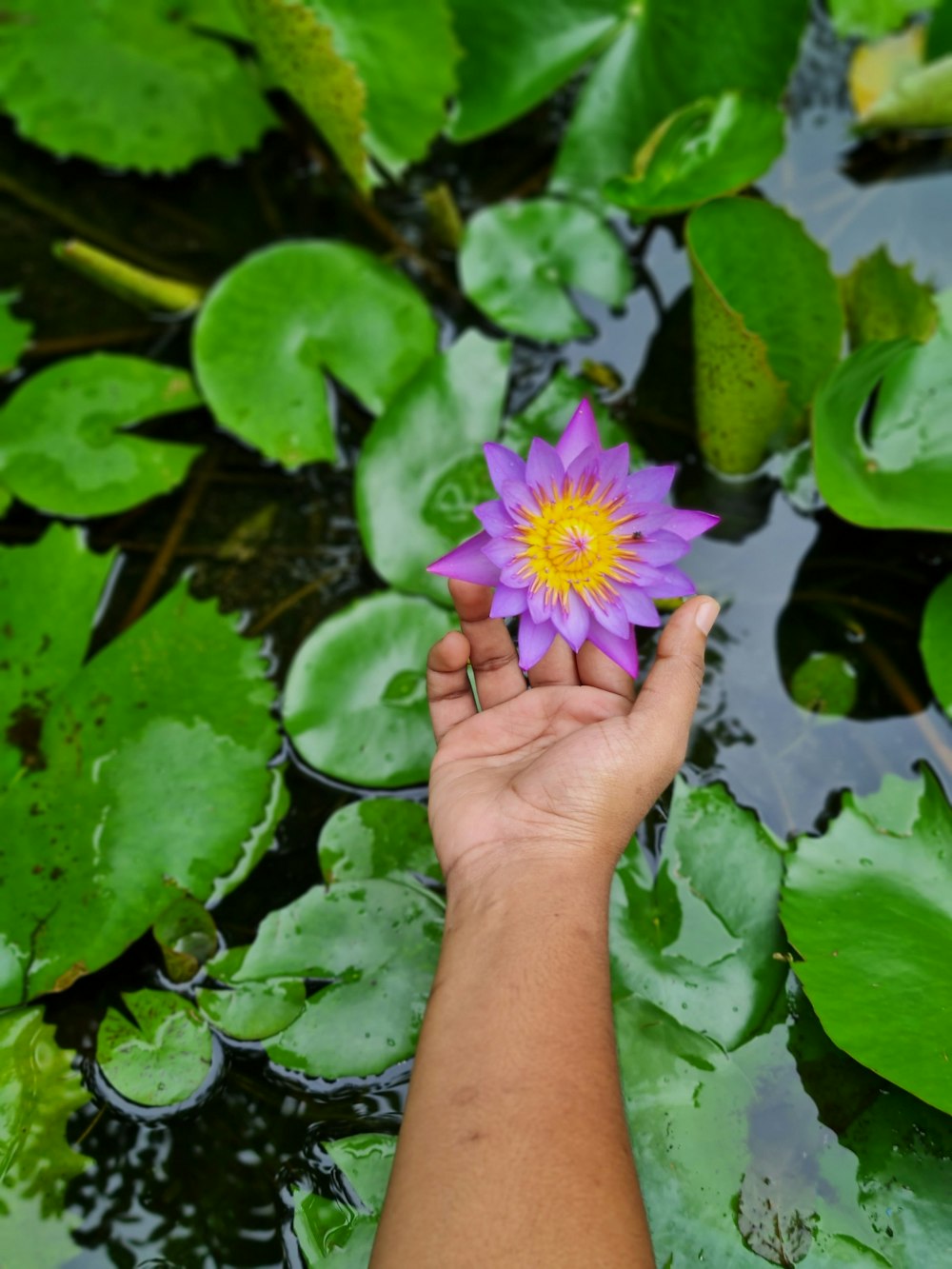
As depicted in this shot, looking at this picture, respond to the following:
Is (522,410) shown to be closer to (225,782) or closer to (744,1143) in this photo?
(225,782)

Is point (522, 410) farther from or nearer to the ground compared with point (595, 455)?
nearer to the ground

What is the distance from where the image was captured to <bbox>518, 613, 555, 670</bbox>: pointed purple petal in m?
1.53

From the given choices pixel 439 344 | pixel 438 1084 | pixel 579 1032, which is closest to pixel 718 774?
pixel 579 1032

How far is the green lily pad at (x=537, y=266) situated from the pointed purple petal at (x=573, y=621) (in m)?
1.15

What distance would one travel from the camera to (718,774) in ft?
6.60

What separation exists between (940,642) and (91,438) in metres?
1.97

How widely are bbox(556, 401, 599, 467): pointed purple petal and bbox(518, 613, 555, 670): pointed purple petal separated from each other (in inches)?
10.3

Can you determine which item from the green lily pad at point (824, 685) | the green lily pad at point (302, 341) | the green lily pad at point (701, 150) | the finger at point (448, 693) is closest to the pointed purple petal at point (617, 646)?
the finger at point (448, 693)

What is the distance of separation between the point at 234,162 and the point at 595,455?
2.01m

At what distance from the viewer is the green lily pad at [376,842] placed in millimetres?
1880

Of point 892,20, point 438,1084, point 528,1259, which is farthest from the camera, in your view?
point 892,20

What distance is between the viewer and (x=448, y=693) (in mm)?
1707

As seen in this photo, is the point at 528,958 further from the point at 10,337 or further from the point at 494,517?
the point at 10,337

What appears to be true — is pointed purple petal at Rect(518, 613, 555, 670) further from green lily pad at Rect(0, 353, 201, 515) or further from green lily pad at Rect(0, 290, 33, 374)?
→ green lily pad at Rect(0, 290, 33, 374)
